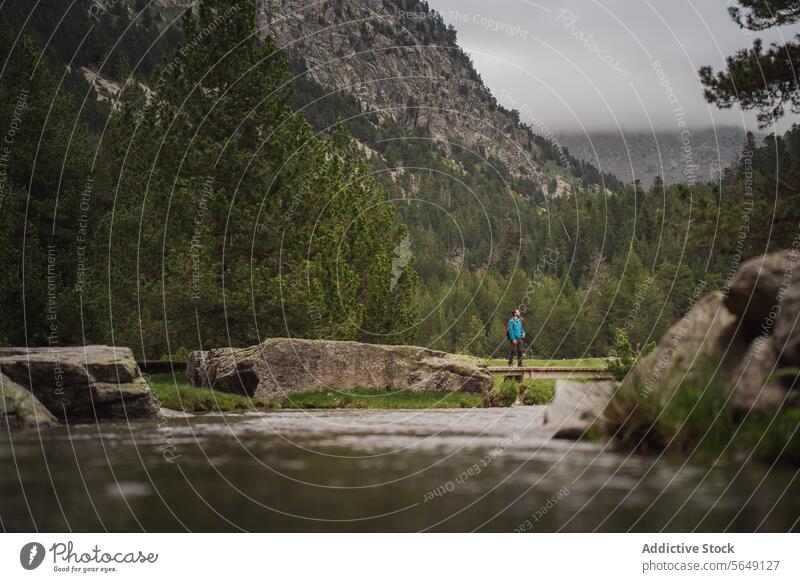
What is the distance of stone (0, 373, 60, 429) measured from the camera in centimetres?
1381

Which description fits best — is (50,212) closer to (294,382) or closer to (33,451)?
(294,382)

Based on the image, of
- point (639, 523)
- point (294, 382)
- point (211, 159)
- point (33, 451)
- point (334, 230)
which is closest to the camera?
point (639, 523)

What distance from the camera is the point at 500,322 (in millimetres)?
153375

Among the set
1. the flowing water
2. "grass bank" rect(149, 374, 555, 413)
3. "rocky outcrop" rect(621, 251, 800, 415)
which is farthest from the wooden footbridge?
the flowing water

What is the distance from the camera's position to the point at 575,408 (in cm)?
1038

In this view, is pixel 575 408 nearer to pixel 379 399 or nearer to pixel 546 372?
pixel 379 399

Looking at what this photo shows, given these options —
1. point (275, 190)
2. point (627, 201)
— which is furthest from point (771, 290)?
point (627, 201)

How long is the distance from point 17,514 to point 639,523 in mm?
4494

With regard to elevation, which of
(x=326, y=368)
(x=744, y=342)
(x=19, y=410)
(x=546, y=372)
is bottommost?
(x=546, y=372)
